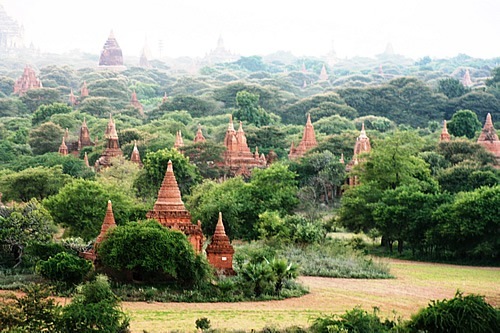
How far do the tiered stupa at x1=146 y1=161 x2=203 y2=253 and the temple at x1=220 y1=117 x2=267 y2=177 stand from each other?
93.1 feet

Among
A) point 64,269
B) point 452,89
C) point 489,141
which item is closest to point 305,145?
point 489,141

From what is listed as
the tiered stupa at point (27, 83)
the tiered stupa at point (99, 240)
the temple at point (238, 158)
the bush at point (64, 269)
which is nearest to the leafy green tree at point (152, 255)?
the tiered stupa at point (99, 240)

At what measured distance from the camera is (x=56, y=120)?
9569 centimetres

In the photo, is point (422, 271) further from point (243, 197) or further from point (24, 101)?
point (24, 101)

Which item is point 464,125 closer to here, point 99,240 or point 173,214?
point 173,214

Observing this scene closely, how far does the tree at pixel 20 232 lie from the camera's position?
3528cm

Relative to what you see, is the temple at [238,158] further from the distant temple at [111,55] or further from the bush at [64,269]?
the distant temple at [111,55]

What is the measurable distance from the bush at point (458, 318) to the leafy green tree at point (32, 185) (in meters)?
30.3

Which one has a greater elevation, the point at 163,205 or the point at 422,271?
the point at 163,205

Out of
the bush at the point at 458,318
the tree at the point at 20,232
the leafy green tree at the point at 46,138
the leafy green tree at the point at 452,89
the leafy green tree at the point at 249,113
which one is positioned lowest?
the leafy green tree at the point at 46,138

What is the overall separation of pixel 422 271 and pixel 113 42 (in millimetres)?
155187

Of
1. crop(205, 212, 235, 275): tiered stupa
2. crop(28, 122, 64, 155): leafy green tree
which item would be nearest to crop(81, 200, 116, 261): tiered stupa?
crop(205, 212, 235, 275): tiered stupa

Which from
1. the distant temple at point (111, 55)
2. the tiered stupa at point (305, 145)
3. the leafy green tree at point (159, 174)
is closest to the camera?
the leafy green tree at point (159, 174)

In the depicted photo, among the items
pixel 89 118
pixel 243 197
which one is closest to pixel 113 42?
pixel 89 118
